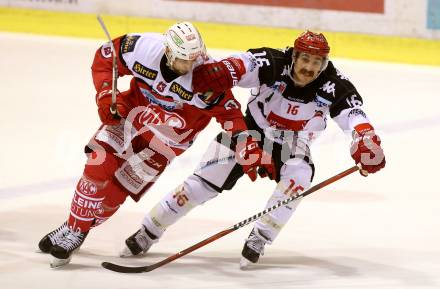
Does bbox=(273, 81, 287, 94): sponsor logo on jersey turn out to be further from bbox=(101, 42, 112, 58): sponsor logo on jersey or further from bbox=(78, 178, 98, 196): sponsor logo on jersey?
bbox=(78, 178, 98, 196): sponsor logo on jersey

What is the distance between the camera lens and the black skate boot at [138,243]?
513 centimetres

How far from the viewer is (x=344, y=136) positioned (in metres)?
7.56

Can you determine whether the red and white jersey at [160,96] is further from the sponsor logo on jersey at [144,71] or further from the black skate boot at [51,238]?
the black skate boot at [51,238]

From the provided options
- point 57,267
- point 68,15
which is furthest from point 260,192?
point 68,15

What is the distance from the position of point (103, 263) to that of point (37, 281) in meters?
0.35

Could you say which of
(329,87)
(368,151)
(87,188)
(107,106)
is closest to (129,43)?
(107,106)

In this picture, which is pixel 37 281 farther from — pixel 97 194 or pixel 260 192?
pixel 260 192

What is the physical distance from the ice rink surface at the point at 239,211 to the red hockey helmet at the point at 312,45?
1.00 m

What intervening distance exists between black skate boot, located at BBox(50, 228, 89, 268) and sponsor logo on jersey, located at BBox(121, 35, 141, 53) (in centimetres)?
85

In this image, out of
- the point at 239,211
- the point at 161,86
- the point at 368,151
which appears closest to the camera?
the point at 368,151

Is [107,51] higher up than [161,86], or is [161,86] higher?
[107,51]

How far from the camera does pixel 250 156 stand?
4.71 m

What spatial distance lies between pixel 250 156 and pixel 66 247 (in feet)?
3.03

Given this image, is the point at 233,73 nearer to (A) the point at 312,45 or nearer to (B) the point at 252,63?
(B) the point at 252,63
